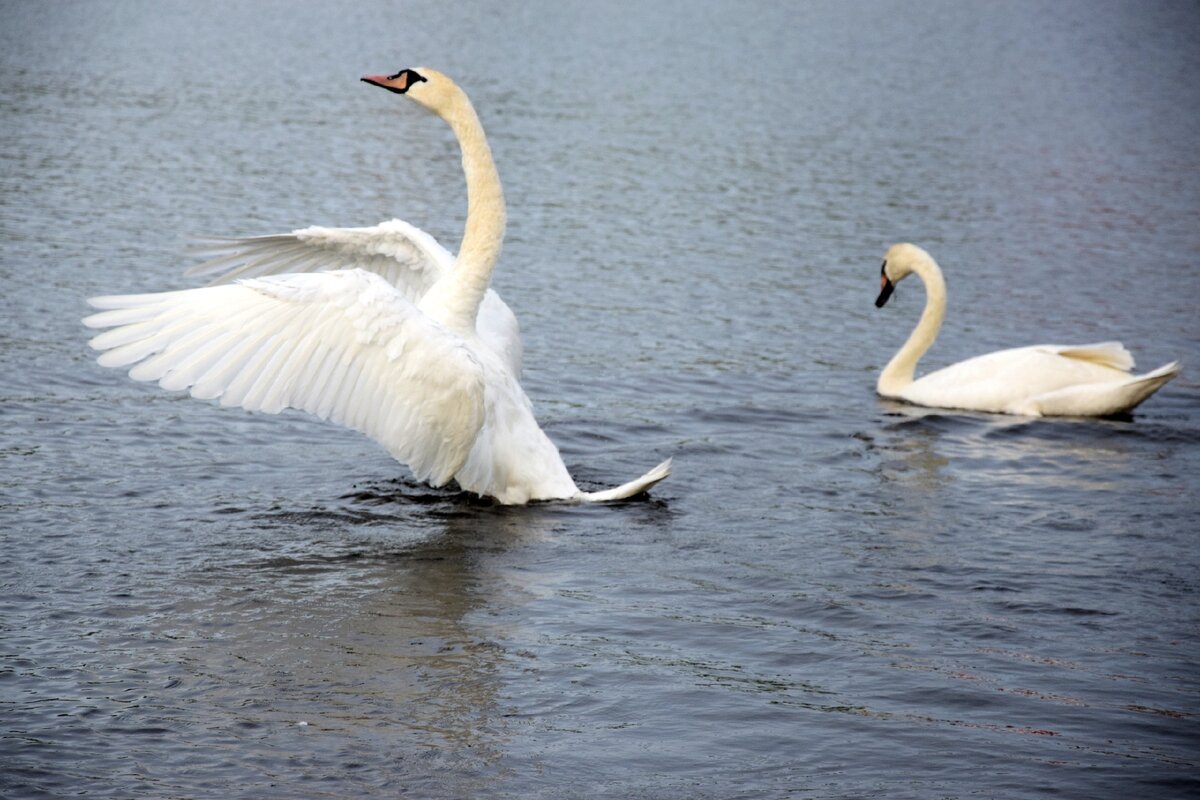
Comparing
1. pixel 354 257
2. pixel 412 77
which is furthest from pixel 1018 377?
pixel 412 77

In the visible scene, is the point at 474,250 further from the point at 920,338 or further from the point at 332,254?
the point at 920,338

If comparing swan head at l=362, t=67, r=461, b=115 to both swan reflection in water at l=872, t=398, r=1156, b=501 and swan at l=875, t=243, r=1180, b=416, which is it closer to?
swan reflection in water at l=872, t=398, r=1156, b=501

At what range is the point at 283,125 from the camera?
2298 cm

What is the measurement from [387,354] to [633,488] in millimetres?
1663

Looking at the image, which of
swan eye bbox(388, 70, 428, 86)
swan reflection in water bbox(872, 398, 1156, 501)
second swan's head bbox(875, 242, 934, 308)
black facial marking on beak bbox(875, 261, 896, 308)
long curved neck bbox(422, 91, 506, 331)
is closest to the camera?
long curved neck bbox(422, 91, 506, 331)

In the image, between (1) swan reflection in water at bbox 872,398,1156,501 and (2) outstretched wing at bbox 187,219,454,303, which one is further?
(1) swan reflection in water at bbox 872,398,1156,501

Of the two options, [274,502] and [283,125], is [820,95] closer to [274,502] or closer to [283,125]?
[283,125]

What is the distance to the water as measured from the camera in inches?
240

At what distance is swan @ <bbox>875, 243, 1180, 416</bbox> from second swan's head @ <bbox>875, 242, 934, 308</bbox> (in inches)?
58.2

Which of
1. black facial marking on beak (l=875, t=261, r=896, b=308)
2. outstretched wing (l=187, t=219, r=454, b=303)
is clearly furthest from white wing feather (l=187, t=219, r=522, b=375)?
black facial marking on beak (l=875, t=261, r=896, b=308)

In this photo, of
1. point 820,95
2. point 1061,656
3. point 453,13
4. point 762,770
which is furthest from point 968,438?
point 453,13

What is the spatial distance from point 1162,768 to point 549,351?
753 cm

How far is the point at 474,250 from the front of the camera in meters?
9.09

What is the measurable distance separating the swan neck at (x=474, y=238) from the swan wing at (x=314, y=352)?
0.66m
